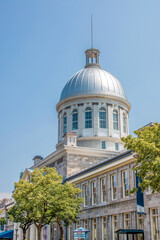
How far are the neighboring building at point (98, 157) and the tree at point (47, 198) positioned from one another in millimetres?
3180

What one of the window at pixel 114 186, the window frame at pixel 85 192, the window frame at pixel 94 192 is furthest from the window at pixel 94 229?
the window at pixel 114 186

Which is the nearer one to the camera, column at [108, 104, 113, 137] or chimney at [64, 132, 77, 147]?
chimney at [64, 132, 77, 147]

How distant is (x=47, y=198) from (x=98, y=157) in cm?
1871

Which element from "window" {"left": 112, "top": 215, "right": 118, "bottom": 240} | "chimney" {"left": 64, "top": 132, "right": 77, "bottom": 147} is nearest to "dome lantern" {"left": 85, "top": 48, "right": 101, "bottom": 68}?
"chimney" {"left": 64, "top": 132, "right": 77, "bottom": 147}

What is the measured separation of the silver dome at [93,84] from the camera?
193 ft

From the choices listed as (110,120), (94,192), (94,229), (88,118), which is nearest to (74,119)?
(88,118)

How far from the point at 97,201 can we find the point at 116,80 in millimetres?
30130

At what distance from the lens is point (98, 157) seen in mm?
50562

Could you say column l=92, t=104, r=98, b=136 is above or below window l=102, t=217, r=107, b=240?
above

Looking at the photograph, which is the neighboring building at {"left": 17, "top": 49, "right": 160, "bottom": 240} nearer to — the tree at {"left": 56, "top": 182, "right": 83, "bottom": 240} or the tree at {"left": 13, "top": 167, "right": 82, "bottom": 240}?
the tree at {"left": 56, "top": 182, "right": 83, "bottom": 240}

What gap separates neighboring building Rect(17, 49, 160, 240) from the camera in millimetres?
30766

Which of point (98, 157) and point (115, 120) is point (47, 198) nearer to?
point (98, 157)

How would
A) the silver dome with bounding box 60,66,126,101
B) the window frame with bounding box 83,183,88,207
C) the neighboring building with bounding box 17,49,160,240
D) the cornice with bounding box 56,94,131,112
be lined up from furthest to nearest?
1. the silver dome with bounding box 60,66,126,101
2. the cornice with bounding box 56,94,131,112
3. the window frame with bounding box 83,183,88,207
4. the neighboring building with bounding box 17,49,160,240

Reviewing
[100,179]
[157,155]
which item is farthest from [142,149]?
[100,179]
